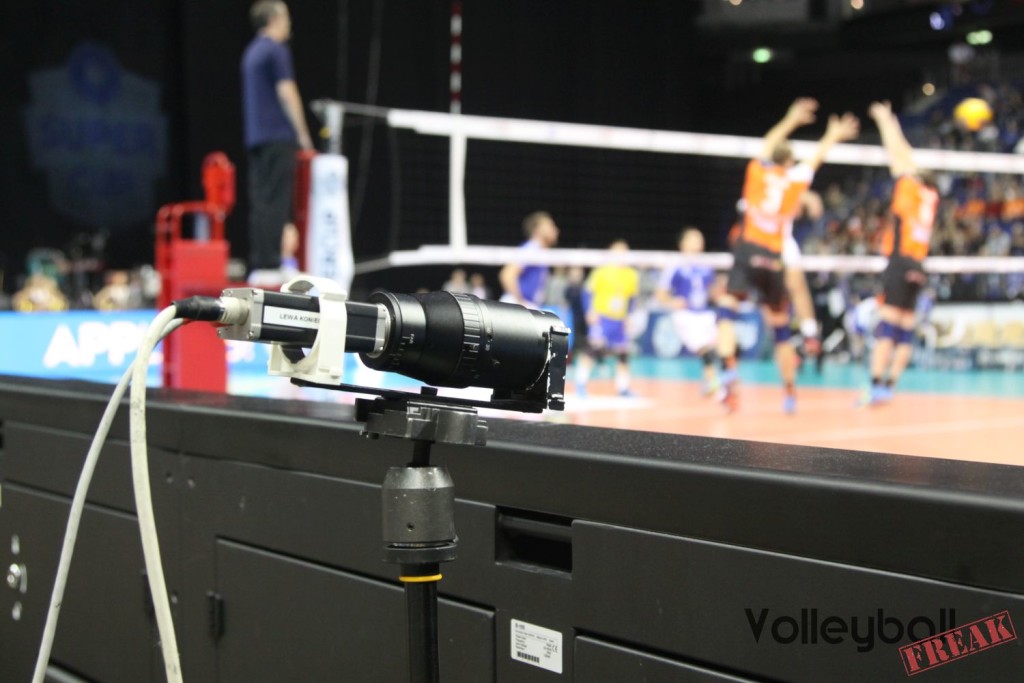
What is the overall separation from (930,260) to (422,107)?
7.42m

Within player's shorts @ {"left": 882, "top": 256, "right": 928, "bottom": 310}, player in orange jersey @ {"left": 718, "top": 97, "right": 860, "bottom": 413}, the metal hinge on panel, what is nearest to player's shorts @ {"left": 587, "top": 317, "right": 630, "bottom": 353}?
player in orange jersey @ {"left": 718, "top": 97, "right": 860, "bottom": 413}

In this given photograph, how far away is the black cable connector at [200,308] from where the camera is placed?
907 mm

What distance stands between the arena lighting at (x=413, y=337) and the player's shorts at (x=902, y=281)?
6870mm

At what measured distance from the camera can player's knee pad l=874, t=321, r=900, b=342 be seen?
7.27 meters

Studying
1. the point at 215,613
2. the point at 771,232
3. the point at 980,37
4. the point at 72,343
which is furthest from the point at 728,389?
the point at 980,37

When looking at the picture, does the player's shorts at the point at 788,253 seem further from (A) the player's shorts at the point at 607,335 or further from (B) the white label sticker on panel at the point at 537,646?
(B) the white label sticker on panel at the point at 537,646

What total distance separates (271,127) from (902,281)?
14.6 ft

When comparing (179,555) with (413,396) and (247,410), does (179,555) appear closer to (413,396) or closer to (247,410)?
(247,410)

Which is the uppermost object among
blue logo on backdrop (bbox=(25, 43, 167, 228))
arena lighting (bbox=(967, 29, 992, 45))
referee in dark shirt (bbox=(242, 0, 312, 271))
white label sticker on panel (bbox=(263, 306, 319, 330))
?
arena lighting (bbox=(967, 29, 992, 45))

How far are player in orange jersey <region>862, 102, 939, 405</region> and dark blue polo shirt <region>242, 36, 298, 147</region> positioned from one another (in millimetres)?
4076

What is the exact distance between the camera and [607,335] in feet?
28.6

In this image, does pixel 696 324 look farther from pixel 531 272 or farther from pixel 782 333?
pixel 782 333

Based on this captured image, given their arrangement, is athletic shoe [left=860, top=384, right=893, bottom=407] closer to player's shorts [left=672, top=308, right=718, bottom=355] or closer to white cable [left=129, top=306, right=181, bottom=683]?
player's shorts [left=672, top=308, right=718, bottom=355]

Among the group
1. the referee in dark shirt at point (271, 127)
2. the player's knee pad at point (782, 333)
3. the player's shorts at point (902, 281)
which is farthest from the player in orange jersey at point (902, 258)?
the referee in dark shirt at point (271, 127)
